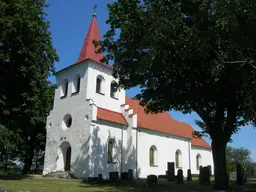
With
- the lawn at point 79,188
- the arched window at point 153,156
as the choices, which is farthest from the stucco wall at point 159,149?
the lawn at point 79,188

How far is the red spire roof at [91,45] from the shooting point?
28547 mm

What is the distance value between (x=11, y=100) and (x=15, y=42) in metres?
4.59

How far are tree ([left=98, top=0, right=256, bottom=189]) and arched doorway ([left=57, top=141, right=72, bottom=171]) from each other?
40.2ft

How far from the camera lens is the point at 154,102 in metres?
17.5

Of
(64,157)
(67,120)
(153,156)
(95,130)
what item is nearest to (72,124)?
(67,120)

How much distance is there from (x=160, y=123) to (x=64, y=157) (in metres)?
12.2

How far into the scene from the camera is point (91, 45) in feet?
97.1

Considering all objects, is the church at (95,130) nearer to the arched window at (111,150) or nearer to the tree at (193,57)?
the arched window at (111,150)

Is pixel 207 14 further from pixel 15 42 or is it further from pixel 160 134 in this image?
pixel 160 134

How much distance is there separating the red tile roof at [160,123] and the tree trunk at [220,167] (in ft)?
44.0

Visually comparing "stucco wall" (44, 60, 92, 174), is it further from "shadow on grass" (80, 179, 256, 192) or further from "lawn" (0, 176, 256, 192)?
"lawn" (0, 176, 256, 192)

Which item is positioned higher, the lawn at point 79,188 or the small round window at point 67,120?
the small round window at point 67,120

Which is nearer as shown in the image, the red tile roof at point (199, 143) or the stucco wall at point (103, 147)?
the stucco wall at point (103, 147)

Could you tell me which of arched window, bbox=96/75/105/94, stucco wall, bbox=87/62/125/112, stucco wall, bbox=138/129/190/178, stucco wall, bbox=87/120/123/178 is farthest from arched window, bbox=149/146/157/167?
arched window, bbox=96/75/105/94
